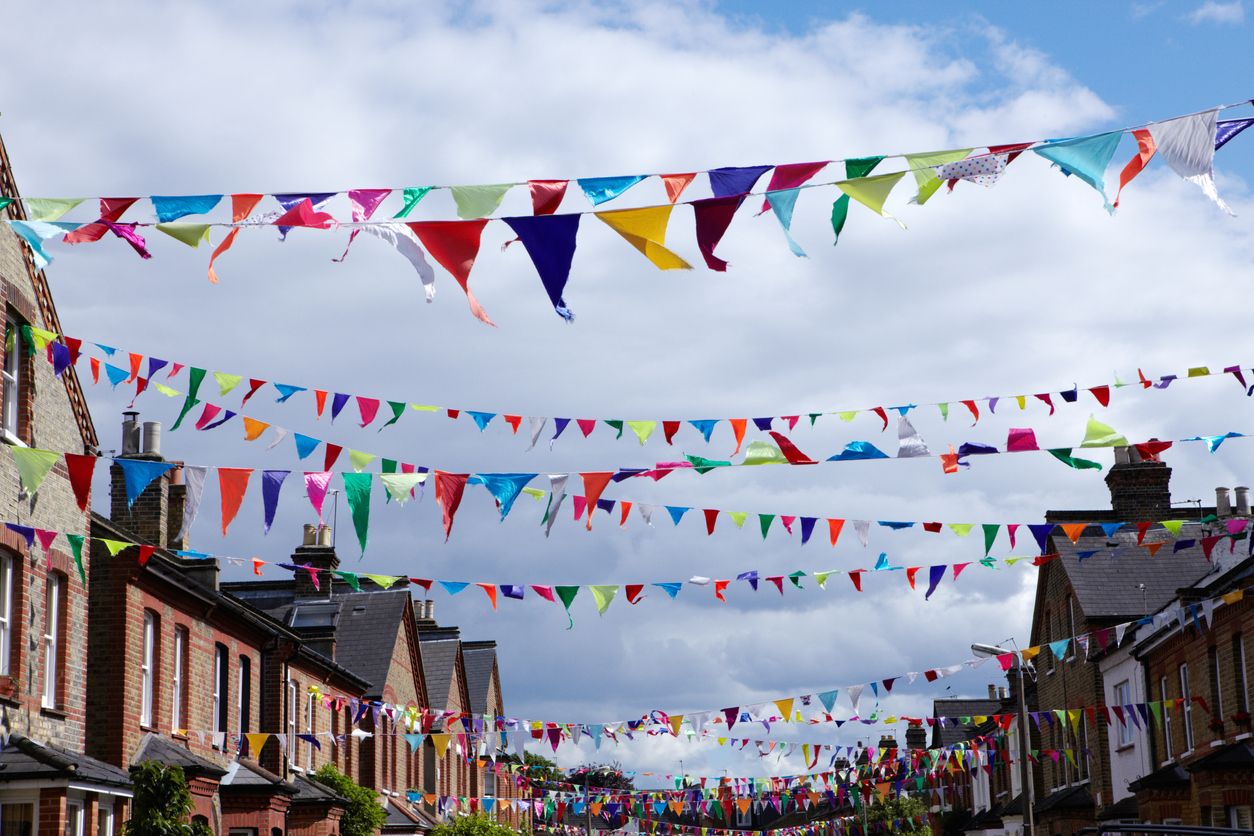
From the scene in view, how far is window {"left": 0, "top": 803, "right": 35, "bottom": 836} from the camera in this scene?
15.6m

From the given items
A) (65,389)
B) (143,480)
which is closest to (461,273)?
(143,480)

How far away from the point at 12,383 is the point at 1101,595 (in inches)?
938

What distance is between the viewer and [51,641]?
17.4 m

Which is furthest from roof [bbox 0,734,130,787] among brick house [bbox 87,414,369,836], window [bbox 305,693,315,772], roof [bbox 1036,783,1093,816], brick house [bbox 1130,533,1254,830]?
roof [bbox 1036,783,1093,816]

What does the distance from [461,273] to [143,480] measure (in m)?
4.61

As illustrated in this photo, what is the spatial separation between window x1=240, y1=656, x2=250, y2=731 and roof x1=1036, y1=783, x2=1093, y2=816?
1780cm

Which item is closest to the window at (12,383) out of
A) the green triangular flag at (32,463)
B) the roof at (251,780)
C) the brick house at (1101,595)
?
the green triangular flag at (32,463)

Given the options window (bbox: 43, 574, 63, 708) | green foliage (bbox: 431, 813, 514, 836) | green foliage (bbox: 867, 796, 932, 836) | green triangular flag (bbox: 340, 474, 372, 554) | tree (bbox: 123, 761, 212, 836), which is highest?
green triangular flag (bbox: 340, 474, 372, 554)

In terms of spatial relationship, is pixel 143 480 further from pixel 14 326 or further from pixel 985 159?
pixel 985 159

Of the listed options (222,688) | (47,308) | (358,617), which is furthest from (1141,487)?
(47,308)

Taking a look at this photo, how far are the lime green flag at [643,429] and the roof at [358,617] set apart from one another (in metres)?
22.0

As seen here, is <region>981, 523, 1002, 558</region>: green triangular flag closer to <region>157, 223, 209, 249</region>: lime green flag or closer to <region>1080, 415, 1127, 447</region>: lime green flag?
<region>1080, 415, 1127, 447</region>: lime green flag

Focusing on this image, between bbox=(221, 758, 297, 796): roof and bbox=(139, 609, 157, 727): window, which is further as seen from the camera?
bbox=(221, 758, 297, 796): roof

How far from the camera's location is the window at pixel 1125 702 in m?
29.6
